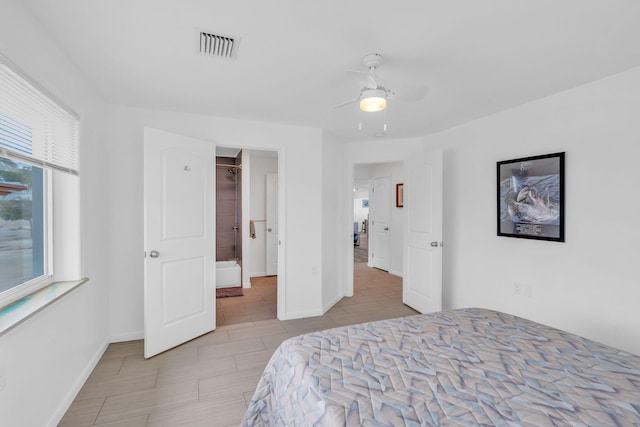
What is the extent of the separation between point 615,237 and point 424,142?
8.03 ft

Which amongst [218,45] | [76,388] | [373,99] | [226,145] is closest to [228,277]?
[226,145]

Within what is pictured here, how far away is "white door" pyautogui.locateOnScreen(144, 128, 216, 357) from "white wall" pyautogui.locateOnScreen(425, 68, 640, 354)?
2989 millimetres

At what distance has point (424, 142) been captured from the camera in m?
4.36

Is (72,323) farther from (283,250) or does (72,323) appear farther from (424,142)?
(424,142)

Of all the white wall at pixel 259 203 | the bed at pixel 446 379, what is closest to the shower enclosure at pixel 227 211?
the white wall at pixel 259 203

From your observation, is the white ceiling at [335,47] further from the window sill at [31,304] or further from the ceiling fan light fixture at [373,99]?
the window sill at [31,304]

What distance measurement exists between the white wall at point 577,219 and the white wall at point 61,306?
148 inches

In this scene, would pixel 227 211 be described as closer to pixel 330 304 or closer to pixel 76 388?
pixel 330 304

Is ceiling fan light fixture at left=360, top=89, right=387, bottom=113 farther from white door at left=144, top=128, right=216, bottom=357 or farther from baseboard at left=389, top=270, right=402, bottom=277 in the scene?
baseboard at left=389, top=270, right=402, bottom=277

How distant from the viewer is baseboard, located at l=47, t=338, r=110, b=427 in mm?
1888

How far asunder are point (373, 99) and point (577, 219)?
2.05m

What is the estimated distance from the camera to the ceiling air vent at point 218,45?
6.10 ft

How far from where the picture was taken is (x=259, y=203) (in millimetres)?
5898

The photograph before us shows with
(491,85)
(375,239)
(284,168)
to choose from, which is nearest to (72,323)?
(284,168)
